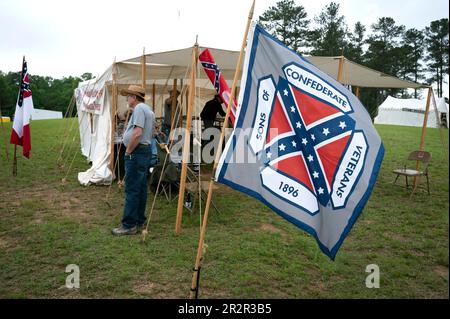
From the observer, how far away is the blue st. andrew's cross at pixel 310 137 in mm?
2672

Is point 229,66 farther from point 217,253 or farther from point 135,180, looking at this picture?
point 217,253

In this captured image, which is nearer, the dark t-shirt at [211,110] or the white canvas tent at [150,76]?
the white canvas tent at [150,76]

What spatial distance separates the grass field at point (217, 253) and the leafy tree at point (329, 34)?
3788 cm

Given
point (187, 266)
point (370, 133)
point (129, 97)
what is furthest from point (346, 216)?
point (129, 97)

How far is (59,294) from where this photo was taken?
3156mm

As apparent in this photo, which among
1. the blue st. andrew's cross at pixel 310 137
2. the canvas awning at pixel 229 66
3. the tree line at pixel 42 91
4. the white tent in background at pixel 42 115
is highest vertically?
the tree line at pixel 42 91

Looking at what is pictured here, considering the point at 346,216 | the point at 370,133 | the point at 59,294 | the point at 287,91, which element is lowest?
the point at 59,294

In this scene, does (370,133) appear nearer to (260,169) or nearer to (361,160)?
(361,160)

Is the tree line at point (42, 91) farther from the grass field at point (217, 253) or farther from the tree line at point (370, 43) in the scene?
the grass field at point (217, 253)

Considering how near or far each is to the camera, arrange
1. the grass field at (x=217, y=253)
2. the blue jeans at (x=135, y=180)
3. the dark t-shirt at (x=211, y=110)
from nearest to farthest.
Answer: the grass field at (x=217, y=253)
the blue jeans at (x=135, y=180)
the dark t-shirt at (x=211, y=110)

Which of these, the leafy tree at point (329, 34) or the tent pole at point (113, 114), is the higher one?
the leafy tree at point (329, 34)

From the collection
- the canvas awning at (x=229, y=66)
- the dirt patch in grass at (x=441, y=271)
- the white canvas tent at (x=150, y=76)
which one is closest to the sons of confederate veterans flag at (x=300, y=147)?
the dirt patch in grass at (x=441, y=271)

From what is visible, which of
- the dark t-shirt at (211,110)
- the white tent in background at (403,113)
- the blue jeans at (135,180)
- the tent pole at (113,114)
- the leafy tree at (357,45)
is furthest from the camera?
the leafy tree at (357,45)

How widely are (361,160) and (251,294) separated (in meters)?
1.60
